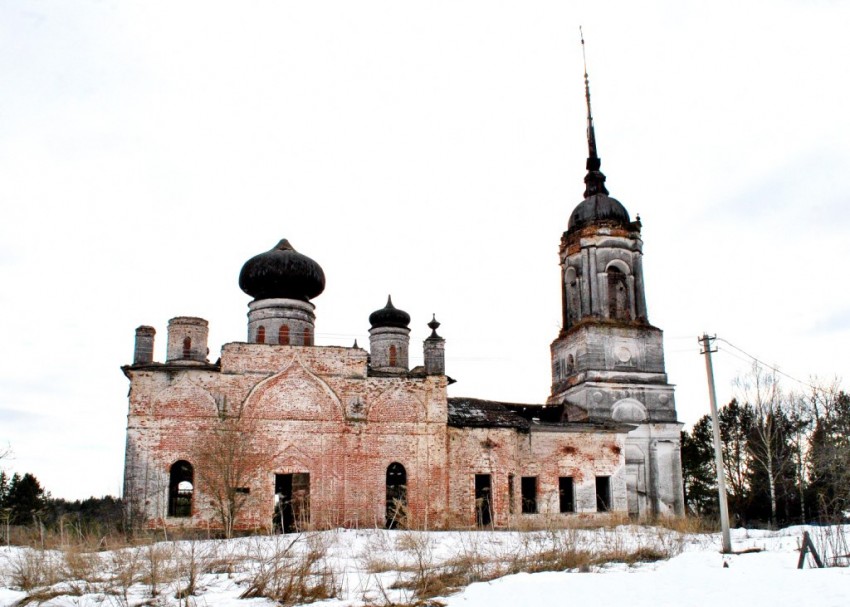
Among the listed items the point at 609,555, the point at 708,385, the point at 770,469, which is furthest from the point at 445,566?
the point at 770,469

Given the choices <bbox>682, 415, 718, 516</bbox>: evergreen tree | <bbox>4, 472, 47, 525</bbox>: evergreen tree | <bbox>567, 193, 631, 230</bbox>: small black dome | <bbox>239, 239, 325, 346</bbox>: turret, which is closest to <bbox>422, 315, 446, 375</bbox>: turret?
<bbox>239, 239, 325, 346</bbox>: turret

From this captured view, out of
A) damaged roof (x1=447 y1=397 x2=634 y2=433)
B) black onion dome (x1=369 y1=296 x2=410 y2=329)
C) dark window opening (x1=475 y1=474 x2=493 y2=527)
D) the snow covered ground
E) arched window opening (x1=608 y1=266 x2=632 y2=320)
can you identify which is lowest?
the snow covered ground

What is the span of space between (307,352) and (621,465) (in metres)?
10.4

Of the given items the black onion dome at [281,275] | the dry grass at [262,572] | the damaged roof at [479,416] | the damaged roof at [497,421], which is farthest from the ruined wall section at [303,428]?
the dry grass at [262,572]

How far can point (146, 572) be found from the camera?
10.9m

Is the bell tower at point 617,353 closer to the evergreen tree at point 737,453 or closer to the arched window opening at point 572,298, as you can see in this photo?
the arched window opening at point 572,298

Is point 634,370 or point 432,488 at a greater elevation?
point 634,370

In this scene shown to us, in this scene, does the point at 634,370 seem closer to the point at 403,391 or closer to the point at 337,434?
the point at 403,391

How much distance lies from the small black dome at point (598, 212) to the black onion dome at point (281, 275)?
37.4ft

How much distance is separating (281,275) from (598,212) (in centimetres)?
1304

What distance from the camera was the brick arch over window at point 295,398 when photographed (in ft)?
68.0

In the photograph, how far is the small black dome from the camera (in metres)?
29.8

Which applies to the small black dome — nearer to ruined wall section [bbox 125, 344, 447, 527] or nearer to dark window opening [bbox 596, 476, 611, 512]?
dark window opening [bbox 596, 476, 611, 512]

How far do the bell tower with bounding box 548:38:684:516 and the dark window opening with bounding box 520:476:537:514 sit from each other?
3863 millimetres
